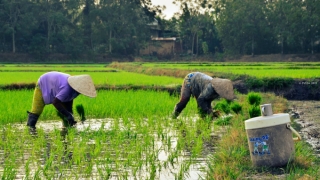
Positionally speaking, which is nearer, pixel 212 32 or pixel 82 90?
pixel 82 90

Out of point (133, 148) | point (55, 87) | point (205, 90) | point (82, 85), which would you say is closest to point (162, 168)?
point (133, 148)

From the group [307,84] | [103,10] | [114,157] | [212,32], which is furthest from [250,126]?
[212,32]

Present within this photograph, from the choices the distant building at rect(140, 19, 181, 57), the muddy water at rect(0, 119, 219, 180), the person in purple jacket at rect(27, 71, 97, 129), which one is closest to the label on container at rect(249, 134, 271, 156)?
the muddy water at rect(0, 119, 219, 180)

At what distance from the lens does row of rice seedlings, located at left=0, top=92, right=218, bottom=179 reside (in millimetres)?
4445

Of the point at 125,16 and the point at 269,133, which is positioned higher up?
the point at 125,16

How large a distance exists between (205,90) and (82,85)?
202cm

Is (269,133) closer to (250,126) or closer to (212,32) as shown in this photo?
(250,126)

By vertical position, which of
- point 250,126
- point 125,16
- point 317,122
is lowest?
point 317,122

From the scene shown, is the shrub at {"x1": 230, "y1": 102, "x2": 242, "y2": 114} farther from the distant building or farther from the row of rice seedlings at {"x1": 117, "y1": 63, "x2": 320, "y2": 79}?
the distant building

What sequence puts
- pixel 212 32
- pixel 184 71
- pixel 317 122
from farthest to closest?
pixel 212 32, pixel 184 71, pixel 317 122

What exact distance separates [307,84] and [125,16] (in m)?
28.6

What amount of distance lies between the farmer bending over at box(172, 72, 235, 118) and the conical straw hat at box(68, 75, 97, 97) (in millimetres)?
1801

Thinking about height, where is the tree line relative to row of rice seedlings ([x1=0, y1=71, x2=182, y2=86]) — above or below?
above

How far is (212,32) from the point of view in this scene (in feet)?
146
